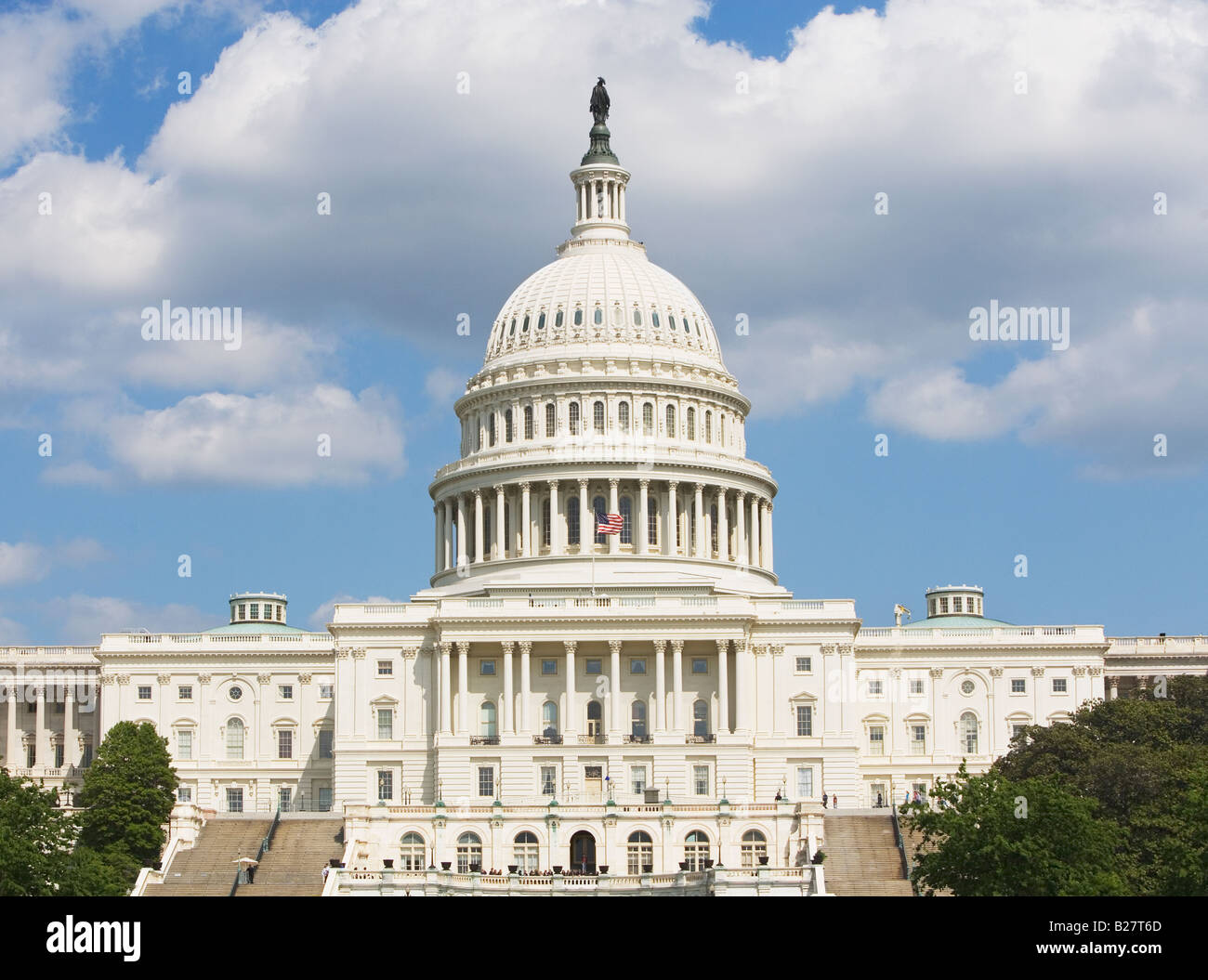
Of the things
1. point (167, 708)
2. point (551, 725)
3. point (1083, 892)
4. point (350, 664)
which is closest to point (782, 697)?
point (551, 725)

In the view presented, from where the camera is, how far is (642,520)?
520ft

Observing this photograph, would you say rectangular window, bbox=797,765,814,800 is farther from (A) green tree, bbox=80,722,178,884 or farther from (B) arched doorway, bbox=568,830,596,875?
Answer: (A) green tree, bbox=80,722,178,884

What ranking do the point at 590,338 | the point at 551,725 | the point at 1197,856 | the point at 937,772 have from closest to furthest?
the point at 1197,856 < the point at 551,725 < the point at 937,772 < the point at 590,338

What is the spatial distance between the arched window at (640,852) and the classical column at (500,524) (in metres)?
42.7

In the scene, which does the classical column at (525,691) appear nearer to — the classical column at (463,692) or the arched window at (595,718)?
the classical column at (463,692)

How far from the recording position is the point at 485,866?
392 ft

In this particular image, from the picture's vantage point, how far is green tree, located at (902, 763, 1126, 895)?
91938mm

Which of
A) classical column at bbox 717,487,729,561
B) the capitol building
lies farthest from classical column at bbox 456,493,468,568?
classical column at bbox 717,487,729,561

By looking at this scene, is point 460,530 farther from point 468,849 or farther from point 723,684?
point 468,849

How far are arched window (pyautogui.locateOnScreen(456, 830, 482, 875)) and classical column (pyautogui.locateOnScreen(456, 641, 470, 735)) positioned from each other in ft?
65.5

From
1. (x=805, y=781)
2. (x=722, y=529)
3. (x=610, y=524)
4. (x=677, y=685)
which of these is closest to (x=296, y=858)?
(x=677, y=685)

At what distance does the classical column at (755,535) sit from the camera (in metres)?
165
